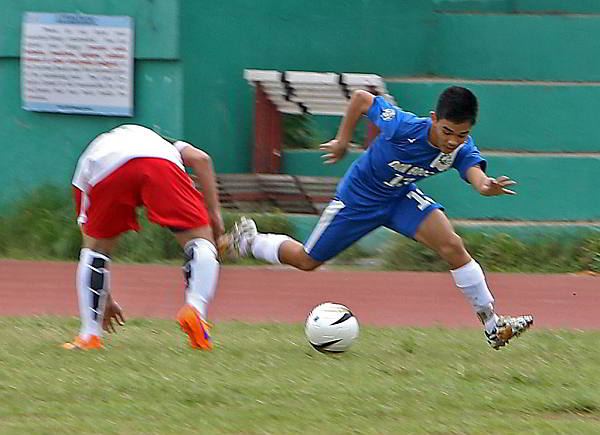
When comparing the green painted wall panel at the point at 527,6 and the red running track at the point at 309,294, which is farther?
the green painted wall panel at the point at 527,6

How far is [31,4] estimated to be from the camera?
13.0m

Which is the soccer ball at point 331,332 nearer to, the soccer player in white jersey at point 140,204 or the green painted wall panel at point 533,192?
the soccer player in white jersey at point 140,204

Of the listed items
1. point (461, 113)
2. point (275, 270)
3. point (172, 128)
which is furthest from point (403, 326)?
point (172, 128)

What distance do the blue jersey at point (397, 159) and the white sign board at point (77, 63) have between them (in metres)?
5.29

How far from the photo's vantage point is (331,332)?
7.14 metres

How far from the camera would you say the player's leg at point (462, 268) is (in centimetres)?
744

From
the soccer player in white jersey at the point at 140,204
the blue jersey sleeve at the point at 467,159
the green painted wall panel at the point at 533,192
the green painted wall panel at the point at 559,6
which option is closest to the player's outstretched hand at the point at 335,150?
the blue jersey sleeve at the point at 467,159

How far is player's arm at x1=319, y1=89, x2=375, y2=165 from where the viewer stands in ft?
25.2

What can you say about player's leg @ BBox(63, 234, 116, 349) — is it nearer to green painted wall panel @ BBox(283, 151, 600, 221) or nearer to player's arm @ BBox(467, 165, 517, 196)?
player's arm @ BBox(467, 165, 517, 196)

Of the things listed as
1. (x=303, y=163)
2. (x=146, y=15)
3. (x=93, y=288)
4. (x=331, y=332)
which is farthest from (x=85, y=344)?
(x=303, y=163)

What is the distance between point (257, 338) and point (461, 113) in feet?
6.42

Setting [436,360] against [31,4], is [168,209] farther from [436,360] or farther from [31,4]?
[31,4]

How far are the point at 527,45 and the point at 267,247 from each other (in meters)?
7.20

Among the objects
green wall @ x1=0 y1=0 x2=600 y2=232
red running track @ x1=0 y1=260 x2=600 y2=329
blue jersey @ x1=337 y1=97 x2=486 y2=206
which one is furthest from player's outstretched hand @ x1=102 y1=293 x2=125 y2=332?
green wall @ x1=0 y1=0 x2=600 y2=232
